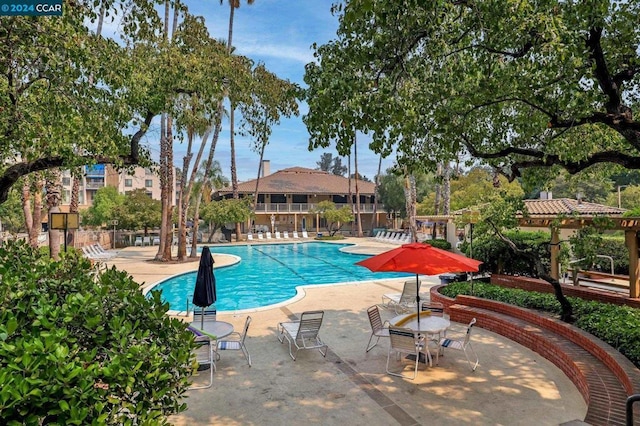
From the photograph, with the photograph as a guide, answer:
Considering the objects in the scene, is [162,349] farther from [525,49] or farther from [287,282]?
[287,282]

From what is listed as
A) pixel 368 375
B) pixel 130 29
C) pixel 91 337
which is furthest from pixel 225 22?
pixel 91 337

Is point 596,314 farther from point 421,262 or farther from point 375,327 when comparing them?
point 375,327

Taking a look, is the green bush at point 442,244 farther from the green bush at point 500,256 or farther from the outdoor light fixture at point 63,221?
the outdoor light fixture at point 63,221

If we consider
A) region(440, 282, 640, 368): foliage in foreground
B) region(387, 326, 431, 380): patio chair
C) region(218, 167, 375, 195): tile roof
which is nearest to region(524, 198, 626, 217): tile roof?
region(440, 282, 640, 368): foliage in foreground

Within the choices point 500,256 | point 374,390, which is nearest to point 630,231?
point 500,256

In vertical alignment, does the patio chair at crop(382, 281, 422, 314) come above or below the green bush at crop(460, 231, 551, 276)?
below

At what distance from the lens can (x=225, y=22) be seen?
27234mm

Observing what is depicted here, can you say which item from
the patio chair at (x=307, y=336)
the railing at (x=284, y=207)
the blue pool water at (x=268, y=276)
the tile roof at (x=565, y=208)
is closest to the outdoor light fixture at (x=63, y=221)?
the blue pool water at (x=268, y=276)

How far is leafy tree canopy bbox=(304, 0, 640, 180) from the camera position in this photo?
518 centimetres

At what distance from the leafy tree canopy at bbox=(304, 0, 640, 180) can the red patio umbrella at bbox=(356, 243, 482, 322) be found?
79.4 inches

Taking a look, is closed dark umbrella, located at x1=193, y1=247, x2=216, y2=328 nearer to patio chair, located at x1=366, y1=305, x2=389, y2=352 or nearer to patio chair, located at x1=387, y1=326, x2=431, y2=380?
patio chair, located at x1=366, y1=305, x2=389, y2=352

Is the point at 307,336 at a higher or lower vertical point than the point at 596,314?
lower

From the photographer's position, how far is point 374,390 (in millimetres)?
6285

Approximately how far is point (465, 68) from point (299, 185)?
4367 centimetres
